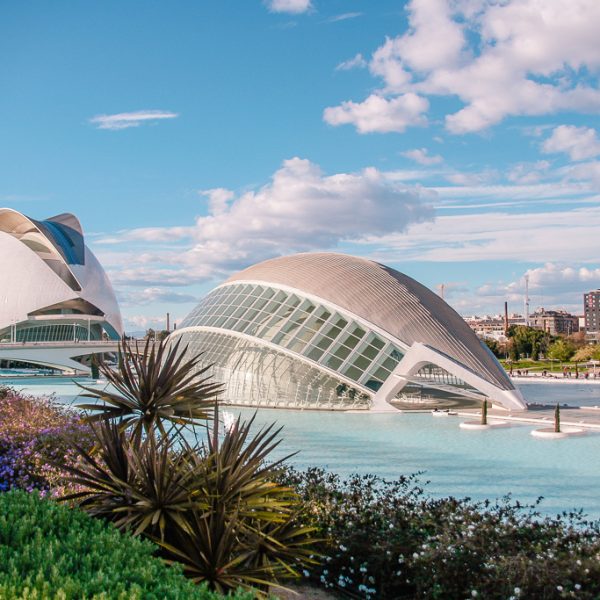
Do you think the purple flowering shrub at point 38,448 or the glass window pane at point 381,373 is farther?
the glass window pane at point 381,373

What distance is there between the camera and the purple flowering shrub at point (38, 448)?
9266mm

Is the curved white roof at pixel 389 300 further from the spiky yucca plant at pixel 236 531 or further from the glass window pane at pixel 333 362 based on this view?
the spiky yucca plant at pixel 236 531

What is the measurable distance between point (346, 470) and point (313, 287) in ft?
43.0

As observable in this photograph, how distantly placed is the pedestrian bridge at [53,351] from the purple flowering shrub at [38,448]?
43.6m

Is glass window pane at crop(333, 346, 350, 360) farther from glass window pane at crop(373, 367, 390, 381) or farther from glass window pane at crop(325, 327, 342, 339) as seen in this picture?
glass window pane at crop(373, 367, 390, 381)

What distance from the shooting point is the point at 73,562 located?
15.9 feet

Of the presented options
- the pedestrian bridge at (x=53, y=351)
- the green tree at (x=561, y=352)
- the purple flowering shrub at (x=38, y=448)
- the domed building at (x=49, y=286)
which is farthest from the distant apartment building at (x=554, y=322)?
the purple flowering shrub at (x=38, y=448)

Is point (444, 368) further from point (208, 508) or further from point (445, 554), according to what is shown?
point (208, 508)

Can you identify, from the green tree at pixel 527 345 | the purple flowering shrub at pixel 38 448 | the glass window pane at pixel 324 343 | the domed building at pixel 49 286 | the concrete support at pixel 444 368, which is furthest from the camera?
the green tree at pixel 527 345

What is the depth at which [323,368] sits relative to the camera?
24703mm

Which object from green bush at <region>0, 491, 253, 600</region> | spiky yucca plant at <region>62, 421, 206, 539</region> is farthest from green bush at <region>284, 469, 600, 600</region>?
green bush at <region>0, 491, 253, 600</region>

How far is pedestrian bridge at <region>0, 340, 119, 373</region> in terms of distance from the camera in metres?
55.4

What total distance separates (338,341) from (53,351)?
124 ft

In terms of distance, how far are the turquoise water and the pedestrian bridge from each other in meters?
36.2
